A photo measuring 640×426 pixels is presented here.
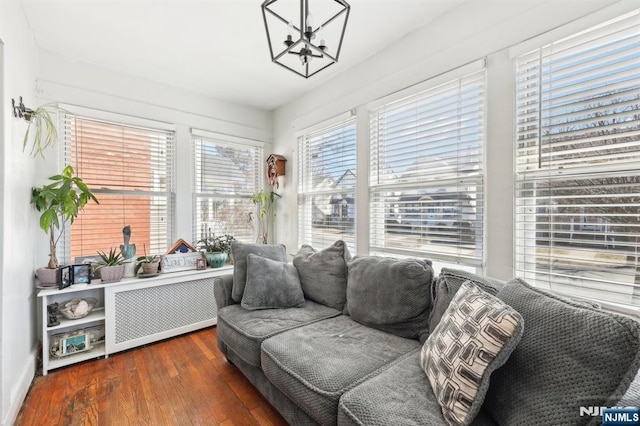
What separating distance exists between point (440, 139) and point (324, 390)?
1.84m

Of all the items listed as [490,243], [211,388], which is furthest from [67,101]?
[490,243]

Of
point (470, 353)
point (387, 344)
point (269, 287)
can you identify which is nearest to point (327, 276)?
point (269, 287)

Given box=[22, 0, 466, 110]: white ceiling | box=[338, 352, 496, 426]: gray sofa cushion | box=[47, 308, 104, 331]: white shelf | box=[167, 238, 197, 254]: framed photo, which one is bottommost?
box=[47, 308, 104, 331]: white shelf

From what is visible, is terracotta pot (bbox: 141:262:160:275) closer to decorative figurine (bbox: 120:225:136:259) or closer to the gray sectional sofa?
decorative figurine (bbox: 120:225:136:259)

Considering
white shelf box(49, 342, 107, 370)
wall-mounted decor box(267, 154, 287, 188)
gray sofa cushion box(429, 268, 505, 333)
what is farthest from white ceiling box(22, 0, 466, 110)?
white shelf box(49, 342, 107, 370)

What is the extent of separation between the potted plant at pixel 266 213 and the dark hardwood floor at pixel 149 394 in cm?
173

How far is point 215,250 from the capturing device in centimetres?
313

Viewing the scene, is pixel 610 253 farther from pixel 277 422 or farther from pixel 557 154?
pixel 277 422

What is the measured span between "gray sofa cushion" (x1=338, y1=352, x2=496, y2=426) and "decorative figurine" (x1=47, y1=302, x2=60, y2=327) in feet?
7.99

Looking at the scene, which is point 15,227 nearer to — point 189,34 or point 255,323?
point 255,323

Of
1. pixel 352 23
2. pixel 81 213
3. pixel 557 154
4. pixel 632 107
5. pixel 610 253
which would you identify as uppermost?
pixel 352 23

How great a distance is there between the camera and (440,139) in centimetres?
210

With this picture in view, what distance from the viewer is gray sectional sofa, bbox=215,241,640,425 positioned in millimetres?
851

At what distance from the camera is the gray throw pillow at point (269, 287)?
2.13 metres
